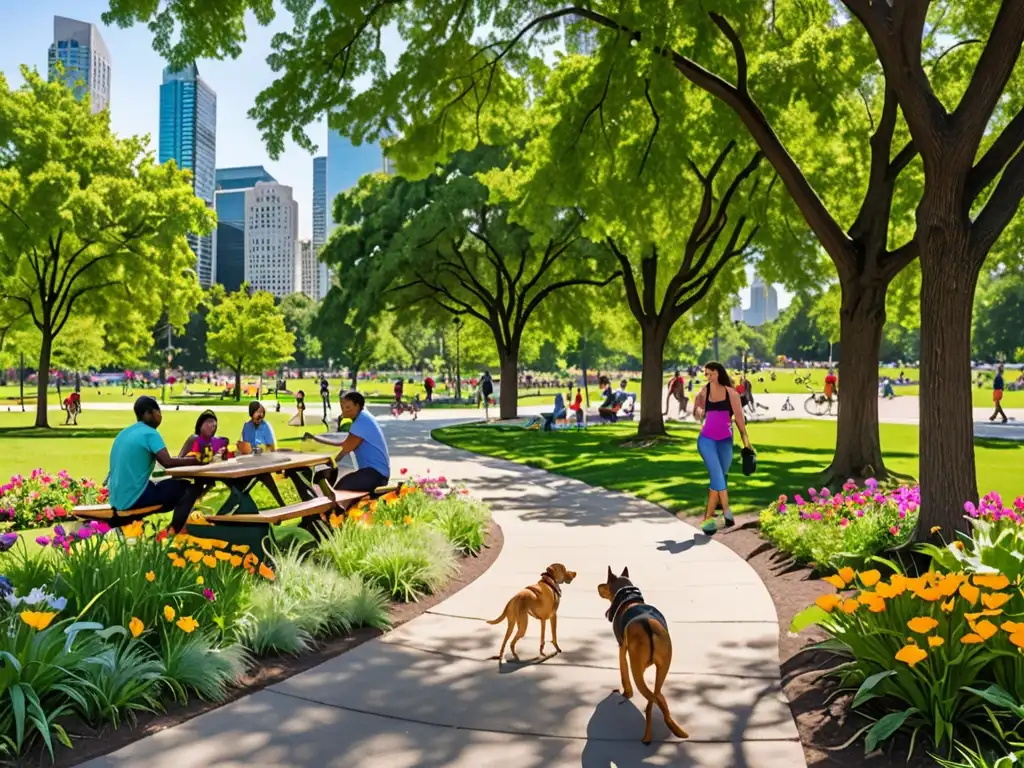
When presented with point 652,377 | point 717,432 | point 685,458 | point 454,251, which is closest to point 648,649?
point 717,432

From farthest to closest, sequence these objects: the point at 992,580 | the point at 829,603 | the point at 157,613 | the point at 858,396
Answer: the point at 858,396, the point at 157,613, the point at 829,603, the point at 992,580

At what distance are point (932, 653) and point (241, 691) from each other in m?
3.62

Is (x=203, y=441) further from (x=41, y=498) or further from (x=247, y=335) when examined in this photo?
(x=247, y=335)

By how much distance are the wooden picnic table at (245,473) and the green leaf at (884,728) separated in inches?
215

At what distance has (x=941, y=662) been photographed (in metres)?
3.84

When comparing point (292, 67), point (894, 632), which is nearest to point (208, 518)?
point (894, 632)

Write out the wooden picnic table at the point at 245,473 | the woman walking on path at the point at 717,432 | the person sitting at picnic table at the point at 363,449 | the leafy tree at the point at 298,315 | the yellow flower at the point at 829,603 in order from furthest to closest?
the leafy tree at the point at 298,315, the woman walking on path at the point at 717,432, the person sitting at picnic table at the point at 363,449, the wooden picnic table at the point at 245,473, the yellow flower at the point at 829,603

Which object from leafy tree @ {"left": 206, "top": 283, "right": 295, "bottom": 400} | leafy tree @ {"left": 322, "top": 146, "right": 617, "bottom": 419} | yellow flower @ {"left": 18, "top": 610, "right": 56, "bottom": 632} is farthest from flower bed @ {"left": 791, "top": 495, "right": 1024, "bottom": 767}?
leafy tree @ {"left": 206, "top": 283, "right": 295, "bottom": 400}

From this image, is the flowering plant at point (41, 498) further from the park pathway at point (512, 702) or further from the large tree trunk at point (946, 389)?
the large tree trunk at point (946, 389)

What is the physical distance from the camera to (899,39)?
7.20 meters

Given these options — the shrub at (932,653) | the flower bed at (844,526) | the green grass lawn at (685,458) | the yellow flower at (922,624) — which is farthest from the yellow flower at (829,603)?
the green grass lawn at (685,458)

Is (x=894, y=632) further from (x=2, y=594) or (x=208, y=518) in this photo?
(x=208, y=518)

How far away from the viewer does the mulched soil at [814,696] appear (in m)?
3.70

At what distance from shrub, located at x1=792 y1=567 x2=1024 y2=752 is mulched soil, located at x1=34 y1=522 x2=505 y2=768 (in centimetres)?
307
